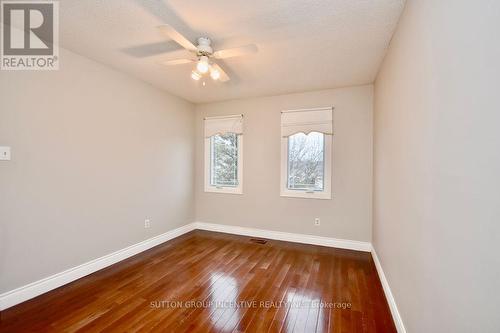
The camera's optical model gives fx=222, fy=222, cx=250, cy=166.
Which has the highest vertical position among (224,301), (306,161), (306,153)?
(306,153)

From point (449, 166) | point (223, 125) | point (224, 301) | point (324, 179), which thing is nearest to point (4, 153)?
point (224, 301)

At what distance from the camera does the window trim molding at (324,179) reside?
11.9ft

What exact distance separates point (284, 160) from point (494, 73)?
3199 millimetres

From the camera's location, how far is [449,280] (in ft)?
3.23

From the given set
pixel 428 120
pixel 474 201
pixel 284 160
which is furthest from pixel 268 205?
pixel 474 201

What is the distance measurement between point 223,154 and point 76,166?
2.41 metres

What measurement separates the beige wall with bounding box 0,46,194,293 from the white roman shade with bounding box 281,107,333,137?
6.81ft

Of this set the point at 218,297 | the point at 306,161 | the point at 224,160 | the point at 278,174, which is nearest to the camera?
the point at 218,297

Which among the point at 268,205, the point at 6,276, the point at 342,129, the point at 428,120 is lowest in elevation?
the point at 6,276

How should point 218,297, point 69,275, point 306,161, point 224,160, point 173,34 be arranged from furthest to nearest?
point 224,160, point 306,161, point 69,275, point 218,297, point 173,34

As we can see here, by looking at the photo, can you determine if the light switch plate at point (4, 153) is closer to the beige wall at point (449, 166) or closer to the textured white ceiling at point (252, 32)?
the textured white ceiling at point (252, 32)

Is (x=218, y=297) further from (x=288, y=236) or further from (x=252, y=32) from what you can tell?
(x=252, y=32)

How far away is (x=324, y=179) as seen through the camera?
366 centimetres

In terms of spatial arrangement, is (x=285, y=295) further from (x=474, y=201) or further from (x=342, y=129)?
(x=342, y=129)
